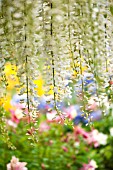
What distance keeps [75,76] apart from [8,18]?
16 centimetres

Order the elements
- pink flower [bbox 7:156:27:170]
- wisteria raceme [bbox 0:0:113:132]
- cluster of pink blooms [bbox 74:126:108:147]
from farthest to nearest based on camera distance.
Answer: cluster of pink blooms [bbox 74:126:108:147] → pink flower [bbox 7:156:27:170] → wisteria raceme [bbox 0:0:113:132]

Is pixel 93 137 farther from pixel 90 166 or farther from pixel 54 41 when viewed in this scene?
pixel 54 41

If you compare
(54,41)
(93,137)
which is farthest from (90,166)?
(54,41)

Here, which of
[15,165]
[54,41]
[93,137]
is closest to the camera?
[54,41]

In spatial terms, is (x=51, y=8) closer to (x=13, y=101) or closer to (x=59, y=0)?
(x=59, y=0)

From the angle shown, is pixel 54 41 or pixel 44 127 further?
pixel 44 127

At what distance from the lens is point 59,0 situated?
723mm

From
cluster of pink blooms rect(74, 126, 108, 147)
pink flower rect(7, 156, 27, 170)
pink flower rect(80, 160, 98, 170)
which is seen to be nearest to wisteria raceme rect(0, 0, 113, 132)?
pink flower rect(7, 156, 27, 170)

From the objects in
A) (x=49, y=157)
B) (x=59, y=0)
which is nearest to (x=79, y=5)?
(x=59, y=0)

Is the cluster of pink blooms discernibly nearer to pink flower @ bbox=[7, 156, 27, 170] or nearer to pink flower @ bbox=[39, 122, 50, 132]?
pink flower @ bbox=[39, 122, 50, 132]

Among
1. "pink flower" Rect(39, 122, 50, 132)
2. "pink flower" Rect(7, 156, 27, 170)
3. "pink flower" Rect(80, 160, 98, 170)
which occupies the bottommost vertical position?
"pink flower" Rect(7, 156, 27, 170)

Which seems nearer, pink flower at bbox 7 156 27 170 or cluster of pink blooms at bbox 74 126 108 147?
pink flower at bbox 7 156 27 170

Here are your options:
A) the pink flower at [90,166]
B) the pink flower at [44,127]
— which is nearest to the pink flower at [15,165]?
the pink flower at [90,166]

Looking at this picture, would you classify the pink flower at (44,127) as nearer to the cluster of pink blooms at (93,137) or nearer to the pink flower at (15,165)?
the cluster of pink blooms at (93,137)
